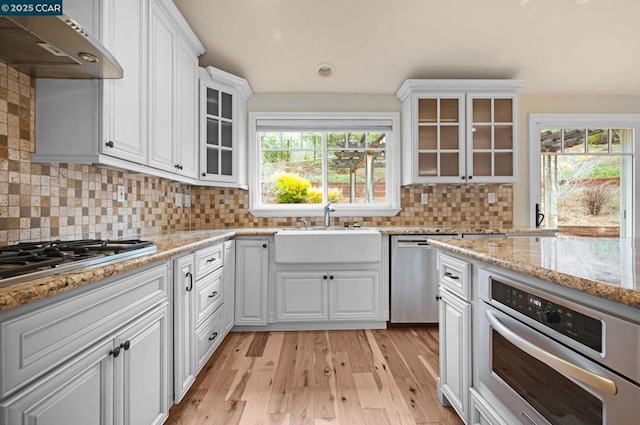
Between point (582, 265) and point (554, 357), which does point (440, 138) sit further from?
point (554, 357)

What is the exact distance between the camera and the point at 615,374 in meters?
0.67

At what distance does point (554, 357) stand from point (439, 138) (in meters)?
2.64

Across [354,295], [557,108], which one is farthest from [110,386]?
[557,108]

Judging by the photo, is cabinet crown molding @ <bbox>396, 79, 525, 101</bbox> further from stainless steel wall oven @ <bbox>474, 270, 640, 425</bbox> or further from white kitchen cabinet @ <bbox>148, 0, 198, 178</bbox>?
stainless steel wall oven @ <bbox>474, 270, 640, 425</bbox>

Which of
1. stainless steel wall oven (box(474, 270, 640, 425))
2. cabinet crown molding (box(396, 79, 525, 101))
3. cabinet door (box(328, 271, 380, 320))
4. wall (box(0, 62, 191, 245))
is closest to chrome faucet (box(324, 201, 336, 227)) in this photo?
cabinet door (box(328, 271, 380, 320))

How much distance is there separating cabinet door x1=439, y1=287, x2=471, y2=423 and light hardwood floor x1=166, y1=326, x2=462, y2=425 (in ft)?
0.64

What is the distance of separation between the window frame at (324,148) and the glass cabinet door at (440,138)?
297mm

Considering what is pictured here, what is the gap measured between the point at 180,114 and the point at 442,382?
7.88ft

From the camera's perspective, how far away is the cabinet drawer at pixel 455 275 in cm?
137

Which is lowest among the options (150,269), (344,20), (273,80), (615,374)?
(615,374)

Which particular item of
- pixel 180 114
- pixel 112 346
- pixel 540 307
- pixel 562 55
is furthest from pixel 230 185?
pixel 562 55

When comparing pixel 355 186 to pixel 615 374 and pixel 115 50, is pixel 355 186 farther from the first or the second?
pixel 615 374

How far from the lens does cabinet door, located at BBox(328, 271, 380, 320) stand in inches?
106

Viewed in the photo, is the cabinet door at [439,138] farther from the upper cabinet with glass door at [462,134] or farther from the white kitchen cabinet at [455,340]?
the white kitchen cabinet at [455,340]
